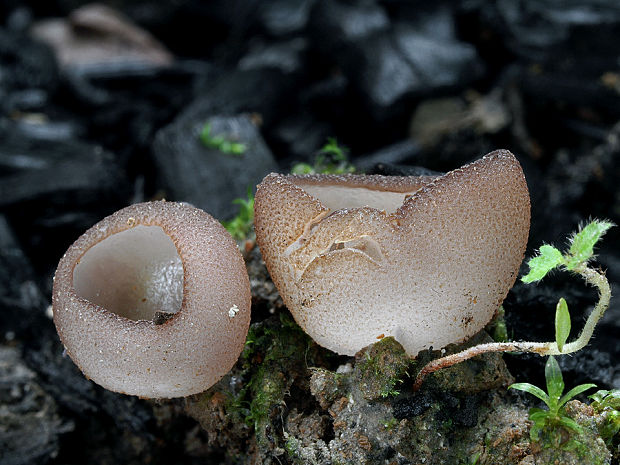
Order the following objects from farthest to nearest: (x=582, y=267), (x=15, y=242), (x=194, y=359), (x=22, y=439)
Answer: (x=15, y=242)
(x=22, y=439)
(x=194, y=359)
(x=582, y=267)

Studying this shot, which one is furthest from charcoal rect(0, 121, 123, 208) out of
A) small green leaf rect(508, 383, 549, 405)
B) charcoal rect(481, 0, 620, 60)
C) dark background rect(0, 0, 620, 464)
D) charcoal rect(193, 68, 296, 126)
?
charcoal rect(481, 0, 620, 60)

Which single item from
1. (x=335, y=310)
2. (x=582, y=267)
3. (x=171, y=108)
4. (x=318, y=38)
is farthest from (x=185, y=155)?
(x=582, y=267)

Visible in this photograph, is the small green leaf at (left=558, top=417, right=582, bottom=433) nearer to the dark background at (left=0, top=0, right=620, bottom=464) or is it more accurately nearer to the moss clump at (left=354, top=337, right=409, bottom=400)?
the moss clump at (left=354, top=337, right=409, bottom=400)

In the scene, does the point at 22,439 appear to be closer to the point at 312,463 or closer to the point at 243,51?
the point at 312,463

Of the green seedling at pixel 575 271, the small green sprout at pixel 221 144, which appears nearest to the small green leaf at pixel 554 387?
the green seedling at pixel 575 271

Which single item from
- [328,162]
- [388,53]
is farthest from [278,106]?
[328,162]
